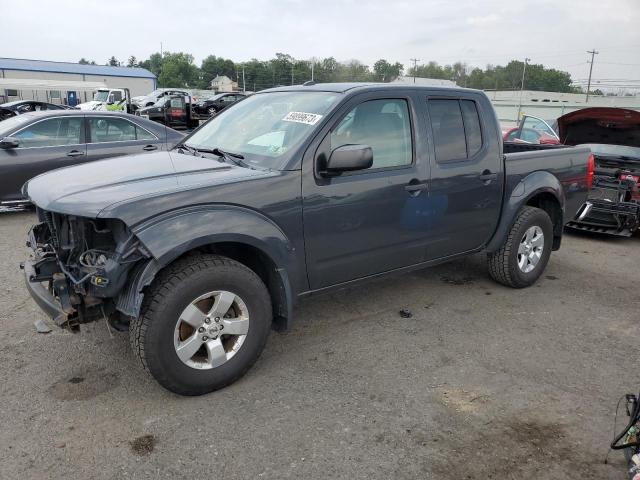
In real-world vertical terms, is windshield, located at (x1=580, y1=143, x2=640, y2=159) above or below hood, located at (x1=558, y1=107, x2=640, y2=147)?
below

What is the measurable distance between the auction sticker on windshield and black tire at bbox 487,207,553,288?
2.37 m

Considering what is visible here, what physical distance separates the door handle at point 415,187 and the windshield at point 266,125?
33.1 inches

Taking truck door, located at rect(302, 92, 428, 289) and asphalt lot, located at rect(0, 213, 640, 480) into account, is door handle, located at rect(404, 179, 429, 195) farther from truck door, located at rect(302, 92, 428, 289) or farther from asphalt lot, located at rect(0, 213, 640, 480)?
asphalt lot, located at rect(0, 213, 640, 480)

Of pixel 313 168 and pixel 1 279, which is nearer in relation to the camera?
pixel 313 168

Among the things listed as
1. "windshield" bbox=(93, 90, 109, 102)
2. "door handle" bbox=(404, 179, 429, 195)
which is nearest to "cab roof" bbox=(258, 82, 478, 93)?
"door handle" bbox=(404, 179, 429, 195)

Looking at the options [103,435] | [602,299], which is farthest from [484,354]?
[103,435]

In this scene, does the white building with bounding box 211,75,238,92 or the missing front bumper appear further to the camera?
the white building with bounding box 211,75,238,92

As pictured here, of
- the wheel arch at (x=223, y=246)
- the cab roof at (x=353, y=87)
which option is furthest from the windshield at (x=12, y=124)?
the wheel arch at (x=223, y=246)

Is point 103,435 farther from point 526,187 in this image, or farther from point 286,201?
point 526,187

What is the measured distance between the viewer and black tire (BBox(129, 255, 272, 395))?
2.83 meters

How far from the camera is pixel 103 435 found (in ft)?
9.00

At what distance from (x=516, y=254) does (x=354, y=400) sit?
2.59 m

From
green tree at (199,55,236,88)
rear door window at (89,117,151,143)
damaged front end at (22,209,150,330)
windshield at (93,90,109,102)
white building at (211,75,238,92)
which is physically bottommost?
damaged front end at (22,209,150,330)

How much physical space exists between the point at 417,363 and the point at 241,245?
1484 mm
